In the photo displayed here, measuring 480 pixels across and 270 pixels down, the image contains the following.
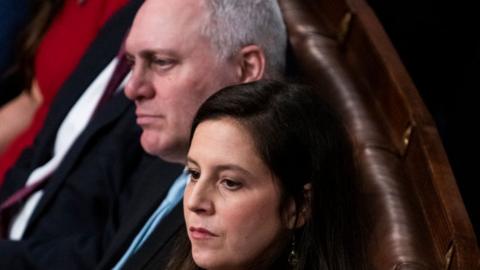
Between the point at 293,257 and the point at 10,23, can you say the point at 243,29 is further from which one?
the point at 10,23

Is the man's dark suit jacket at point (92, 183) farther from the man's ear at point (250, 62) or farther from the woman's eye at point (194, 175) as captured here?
the woman's eye at point (194, 175)

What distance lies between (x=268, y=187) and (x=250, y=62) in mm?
439

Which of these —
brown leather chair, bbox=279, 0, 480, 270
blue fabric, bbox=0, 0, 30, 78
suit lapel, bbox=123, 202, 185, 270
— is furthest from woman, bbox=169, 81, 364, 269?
blue fabric, bbox=0, 0, 30, 78

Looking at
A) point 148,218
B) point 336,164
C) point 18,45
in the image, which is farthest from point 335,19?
point 18,45

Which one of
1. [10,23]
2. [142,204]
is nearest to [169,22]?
[142,204]

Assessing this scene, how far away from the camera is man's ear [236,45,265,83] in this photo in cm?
183

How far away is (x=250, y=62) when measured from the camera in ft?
6.02

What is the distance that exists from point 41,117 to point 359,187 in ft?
3.38

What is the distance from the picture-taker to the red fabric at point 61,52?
2433 mm

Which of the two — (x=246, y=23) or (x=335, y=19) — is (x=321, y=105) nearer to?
(x=246, y=23)

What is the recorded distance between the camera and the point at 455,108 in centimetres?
214

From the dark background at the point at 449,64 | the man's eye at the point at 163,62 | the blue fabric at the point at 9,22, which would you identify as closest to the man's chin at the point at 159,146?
the man's eye at the point at 163,62

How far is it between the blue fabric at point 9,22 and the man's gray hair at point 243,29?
2.75 ft

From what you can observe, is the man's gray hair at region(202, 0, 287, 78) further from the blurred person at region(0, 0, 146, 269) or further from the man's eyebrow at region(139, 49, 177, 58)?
the blurred person at region(0, 0, 146, 269)
